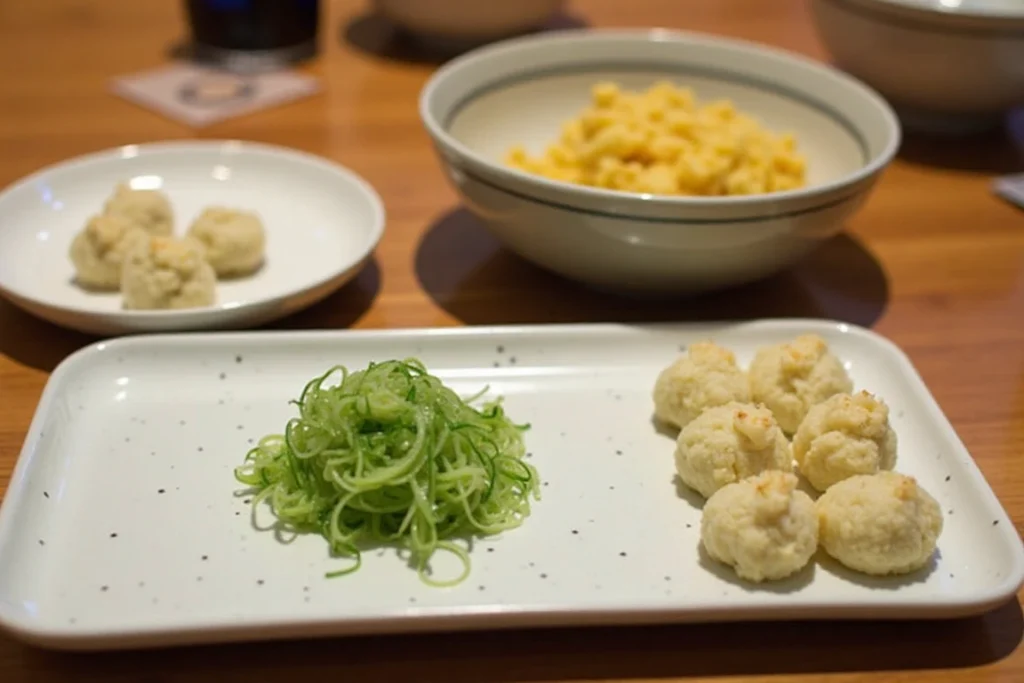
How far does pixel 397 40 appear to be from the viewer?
2471mm

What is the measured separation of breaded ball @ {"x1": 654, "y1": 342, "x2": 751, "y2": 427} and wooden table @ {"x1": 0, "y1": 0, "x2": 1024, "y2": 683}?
0.88 ft

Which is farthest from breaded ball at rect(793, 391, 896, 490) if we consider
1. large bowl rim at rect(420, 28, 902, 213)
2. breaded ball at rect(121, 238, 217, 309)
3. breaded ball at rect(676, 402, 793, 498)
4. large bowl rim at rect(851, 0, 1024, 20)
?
large bowl rim at rect(851, 0, 1024, 20)

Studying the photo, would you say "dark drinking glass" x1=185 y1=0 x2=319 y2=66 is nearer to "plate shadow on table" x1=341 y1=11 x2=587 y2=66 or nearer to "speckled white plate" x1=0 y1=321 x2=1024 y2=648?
"plate shadow on table" x1=341 y1=11 x2=587 y2=66

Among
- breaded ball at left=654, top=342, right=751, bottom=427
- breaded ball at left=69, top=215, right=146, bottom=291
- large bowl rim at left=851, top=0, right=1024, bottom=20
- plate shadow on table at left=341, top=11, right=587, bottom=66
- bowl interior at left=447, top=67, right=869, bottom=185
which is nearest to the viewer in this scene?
breaded ball at left=654, top=342, right=751, bottom=427

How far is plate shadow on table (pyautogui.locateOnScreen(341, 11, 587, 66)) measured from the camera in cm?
236

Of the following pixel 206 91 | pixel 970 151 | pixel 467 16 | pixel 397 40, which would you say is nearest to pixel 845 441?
pixel 970 151

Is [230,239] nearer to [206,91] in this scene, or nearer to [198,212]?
[198,212]

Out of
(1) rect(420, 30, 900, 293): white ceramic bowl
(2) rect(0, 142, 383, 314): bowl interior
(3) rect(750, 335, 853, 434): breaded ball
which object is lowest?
(2) rect(0, 142, 383, 314): bowl interior

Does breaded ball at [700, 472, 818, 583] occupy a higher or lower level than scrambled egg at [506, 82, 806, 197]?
lower

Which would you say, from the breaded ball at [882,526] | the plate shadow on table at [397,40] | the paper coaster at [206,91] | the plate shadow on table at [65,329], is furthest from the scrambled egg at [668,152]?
the plate shadow on table at [397,40]

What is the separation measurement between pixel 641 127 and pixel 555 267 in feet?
0.82

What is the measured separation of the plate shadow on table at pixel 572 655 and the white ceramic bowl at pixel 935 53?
1.23 metres

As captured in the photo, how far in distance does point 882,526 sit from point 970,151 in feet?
4.46

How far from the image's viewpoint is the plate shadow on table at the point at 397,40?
7.75 ft
